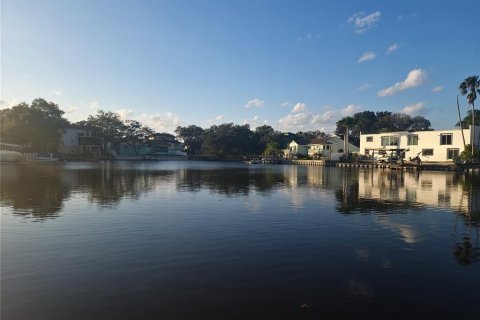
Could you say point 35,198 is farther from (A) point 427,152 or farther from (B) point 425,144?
(A) point 427,152

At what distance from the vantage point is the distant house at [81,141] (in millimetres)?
100162

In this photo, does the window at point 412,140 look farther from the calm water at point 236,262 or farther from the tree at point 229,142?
the tree at point 229,142

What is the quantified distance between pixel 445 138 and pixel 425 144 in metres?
4.18

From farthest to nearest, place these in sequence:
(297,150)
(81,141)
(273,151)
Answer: (273,151) < (297,150) < (81,141)

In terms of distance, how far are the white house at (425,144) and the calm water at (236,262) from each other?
5128 cm

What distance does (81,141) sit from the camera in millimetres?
103812

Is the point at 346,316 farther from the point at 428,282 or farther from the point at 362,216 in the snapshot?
the point at 362,216

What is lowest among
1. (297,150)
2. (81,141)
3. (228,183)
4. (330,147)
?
(228,183)

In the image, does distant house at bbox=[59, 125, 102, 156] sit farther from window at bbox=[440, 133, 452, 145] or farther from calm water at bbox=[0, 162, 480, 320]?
window at bbox=[440, 133, 452, 145]

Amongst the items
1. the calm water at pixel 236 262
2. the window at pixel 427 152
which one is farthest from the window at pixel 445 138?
the calm water at pixel 236 262

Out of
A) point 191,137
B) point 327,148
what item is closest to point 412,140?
point 327,148

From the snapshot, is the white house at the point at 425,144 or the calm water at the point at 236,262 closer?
the calm water at the point at 236,262

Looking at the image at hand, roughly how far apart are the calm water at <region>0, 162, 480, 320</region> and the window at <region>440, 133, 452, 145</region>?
170 ft

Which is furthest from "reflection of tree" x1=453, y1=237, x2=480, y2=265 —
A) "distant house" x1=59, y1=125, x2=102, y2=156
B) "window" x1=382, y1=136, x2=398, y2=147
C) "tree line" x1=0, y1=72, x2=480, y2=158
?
"distant house" x1=59, y1=125, x2=102, y2=156
